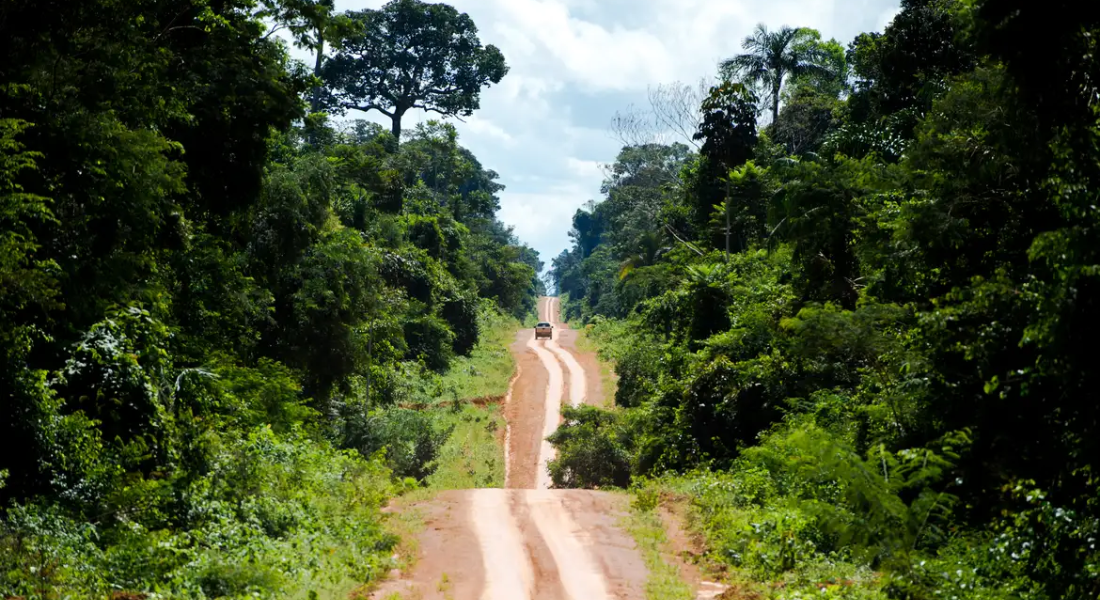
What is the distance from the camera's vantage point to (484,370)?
5266 cm

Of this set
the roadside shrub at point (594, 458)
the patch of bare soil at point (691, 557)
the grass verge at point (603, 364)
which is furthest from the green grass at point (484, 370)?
the patch of bare soil at point (691, 557)

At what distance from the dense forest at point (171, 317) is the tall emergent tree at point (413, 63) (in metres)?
39.1

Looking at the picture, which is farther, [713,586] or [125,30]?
[125,30]

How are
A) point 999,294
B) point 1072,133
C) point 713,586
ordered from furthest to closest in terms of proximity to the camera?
point 713,586, point 999,294, point 1072,133

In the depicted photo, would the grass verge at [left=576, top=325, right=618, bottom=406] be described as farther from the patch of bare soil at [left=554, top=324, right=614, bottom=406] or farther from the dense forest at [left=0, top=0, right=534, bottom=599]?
the dense forest at [left=0, top=0, right=534, bottom=599]

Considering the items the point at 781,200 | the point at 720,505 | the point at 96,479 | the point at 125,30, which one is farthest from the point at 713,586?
the point at 781,200

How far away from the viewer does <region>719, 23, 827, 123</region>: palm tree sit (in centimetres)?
4844

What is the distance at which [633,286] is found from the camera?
5356 cm

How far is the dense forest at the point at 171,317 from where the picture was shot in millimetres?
11758

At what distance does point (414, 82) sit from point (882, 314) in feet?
176

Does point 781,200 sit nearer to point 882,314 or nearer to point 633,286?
point 882,314

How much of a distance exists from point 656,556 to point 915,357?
4.91 meters

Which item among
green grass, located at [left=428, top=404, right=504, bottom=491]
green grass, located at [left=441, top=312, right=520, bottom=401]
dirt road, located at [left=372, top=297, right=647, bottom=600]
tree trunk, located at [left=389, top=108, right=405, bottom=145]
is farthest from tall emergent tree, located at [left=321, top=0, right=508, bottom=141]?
dirt road, located at [left=372, top=297, right=647, bottom=600]

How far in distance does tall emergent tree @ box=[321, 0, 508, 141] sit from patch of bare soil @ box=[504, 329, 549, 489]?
66.0 ft
